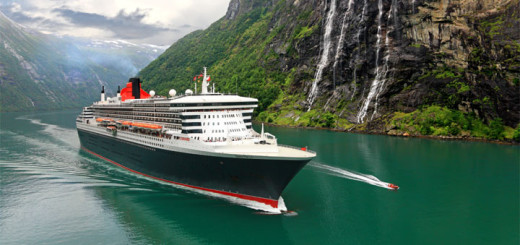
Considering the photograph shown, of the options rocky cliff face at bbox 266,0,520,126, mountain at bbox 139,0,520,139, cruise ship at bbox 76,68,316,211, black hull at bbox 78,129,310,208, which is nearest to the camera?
black hull at bbox 78,129,310,208

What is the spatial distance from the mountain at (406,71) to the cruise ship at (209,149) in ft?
186

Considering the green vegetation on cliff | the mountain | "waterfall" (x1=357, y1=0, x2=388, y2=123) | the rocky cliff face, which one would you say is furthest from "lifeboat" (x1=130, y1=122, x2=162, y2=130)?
the green vegetation on cliff

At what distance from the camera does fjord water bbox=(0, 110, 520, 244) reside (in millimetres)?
25297

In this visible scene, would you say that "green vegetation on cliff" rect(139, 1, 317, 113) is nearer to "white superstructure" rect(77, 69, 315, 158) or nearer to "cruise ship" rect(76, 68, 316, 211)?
"cruise ship" rect(76, 68, 316, 211)

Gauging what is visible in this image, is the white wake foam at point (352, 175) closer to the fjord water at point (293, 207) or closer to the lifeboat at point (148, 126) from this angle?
the fjord water at point (293, 207)

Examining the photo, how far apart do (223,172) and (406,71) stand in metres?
73.1

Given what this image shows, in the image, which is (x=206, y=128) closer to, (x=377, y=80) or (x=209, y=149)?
(x=209, y=149)

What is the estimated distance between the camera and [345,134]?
3199 inches

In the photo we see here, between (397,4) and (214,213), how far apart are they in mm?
86074

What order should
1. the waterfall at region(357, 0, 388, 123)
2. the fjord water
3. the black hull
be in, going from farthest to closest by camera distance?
1. the waterfall at region(357, 0, 388, 123)
2. the black hull
3. the fjord water

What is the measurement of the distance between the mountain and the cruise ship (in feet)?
186

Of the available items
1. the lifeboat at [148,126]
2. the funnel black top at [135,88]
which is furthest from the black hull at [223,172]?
the funnel black top at [135,88]

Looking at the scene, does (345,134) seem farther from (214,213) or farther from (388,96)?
(214,213)

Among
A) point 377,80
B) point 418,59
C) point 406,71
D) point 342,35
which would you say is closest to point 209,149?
point 377,80
